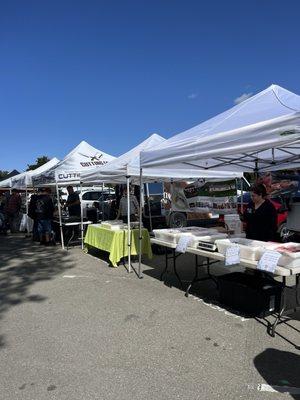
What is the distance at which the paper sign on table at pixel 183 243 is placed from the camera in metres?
5.90

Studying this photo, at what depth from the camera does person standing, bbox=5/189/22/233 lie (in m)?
16.9

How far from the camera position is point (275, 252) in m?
4.36

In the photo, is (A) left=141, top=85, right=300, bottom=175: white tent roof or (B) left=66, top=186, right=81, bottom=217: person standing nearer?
(A) left=141, top=85, right=300, bottom=175: white tent roof

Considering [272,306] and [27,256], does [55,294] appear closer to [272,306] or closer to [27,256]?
[272,306]

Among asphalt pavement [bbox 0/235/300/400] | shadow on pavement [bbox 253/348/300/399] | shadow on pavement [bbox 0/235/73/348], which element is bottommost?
shadow on pavement [bbox 253/348/300/399]

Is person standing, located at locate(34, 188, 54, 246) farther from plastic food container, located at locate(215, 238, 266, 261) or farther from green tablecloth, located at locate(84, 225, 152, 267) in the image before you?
plastic food container, located at locate(215, 238, 266, 261)

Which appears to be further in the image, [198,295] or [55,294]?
[55,294]

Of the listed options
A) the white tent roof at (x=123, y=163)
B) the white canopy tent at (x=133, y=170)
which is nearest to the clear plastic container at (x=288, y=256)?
the white canopy tent at (x=133, y=170)

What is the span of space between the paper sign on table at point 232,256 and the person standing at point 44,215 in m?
8.73

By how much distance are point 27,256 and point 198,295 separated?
19.2ft

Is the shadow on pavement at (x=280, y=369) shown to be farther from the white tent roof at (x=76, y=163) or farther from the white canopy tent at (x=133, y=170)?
the white tent roof at (x=76, y=163)

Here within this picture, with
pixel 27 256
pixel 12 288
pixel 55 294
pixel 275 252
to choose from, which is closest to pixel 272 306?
pixel 275 252

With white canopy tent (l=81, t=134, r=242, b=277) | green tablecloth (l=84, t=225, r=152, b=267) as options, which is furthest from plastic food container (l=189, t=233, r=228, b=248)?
green tablecloth (l=84, t=225, r=152, b=267)

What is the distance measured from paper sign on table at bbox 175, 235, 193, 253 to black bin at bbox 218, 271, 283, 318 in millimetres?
724
